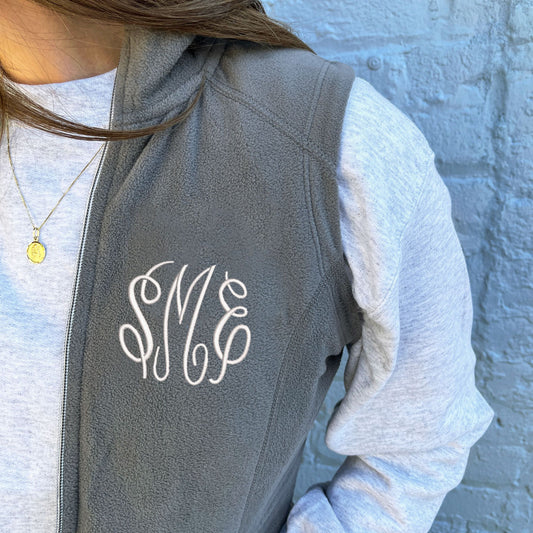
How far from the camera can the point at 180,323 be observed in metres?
0.56

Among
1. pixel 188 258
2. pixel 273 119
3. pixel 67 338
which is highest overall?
pixel 273 119

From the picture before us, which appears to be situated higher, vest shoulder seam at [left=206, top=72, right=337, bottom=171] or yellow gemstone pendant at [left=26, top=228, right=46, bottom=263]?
vest shoulder seam at [left=206, top=72, right=337, bottom=171]

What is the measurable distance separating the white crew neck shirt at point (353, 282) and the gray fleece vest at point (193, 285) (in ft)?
0.08

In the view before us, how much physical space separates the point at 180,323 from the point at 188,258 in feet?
0.23

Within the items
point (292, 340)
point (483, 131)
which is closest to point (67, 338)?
point (292, 340)

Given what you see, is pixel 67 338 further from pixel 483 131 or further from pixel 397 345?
pixel 483 131

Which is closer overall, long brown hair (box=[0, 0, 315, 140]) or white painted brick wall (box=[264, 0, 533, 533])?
long brown hair (box=[0, 0, 315, 140])

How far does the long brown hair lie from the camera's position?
0.56 m

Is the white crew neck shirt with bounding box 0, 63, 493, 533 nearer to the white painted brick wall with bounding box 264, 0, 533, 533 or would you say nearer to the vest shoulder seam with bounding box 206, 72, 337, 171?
the vest shoulder seam with bounding box 206, 72, 337, 171

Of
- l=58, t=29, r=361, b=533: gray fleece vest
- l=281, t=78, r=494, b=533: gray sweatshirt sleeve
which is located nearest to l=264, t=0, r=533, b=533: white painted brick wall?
l=281, t=78, r=494, b=533: gray sweatshirt sleeve

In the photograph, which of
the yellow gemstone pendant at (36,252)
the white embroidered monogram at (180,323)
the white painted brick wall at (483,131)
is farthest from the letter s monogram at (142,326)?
the white painted brick wall at (483,131)

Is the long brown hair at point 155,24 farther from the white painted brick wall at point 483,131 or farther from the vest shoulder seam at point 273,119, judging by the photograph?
the white painted brick wall at point 483,131

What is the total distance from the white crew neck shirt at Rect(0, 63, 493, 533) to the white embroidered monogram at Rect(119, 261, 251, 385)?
0.09m

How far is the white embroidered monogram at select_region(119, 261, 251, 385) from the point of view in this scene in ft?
1.84
